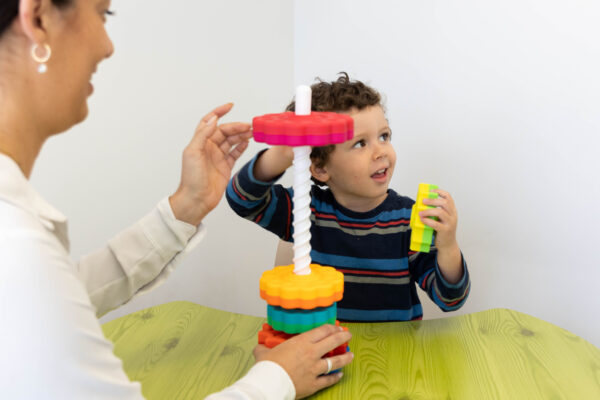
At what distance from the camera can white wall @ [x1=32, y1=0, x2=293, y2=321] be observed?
4.39 feet

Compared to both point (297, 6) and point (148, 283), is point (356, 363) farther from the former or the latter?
point (297, 6)

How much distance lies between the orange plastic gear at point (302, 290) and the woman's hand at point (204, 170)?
0.18 metres

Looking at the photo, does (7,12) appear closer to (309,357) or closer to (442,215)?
(309,357)

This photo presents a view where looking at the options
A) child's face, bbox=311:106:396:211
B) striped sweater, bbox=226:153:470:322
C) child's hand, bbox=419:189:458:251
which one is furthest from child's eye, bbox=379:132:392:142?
child's hand, bbox=419:189:458:251

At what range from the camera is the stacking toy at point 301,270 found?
0.79 m

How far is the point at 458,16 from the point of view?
1541 millimetres

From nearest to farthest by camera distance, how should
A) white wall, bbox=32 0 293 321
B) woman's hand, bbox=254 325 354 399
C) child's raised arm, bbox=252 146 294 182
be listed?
woman's hand, bbox=254 325 354 399, child's raised arm, bbox=252 146 294 182, white wall, bbox=32 0 293 321

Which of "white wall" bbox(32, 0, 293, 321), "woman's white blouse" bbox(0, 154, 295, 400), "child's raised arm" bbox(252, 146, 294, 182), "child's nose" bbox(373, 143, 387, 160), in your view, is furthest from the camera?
"white wall" bbox(32, 0, 293, 321)

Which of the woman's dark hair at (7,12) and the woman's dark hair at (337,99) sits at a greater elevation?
the woman's dark hair at (7,12)

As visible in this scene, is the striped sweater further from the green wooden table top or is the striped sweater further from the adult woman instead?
the adult woman

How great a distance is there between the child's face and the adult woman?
1.46 feet

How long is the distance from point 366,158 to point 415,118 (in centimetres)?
55

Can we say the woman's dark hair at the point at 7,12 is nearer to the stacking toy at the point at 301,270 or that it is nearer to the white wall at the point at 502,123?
the stacking toy at the point at 301,270

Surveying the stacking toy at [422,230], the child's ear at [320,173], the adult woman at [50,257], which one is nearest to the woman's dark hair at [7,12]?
the adult woman at [50,257]
